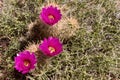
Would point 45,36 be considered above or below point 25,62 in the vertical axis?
above

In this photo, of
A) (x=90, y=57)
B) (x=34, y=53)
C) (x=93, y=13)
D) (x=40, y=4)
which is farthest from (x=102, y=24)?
(x=34, y=53)

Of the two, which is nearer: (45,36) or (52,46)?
(52,46)

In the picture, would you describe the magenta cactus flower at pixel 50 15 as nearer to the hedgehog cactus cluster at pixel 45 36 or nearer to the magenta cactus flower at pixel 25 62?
the hedgehog cactus cluster at pixel 45 36

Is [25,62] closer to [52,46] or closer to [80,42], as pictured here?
[52,46]

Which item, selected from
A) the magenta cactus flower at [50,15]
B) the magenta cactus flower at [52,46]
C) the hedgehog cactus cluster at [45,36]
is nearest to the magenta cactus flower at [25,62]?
the hedgehog cactus cluster at [45,36]

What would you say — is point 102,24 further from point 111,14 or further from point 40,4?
point 40,4

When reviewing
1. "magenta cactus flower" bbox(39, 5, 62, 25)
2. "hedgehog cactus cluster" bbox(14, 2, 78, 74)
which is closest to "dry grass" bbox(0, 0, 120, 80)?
"hedgehog cactus cluster" bbox(14, 2, 78, 74)

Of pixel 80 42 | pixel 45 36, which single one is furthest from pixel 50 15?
pixel 80 42
